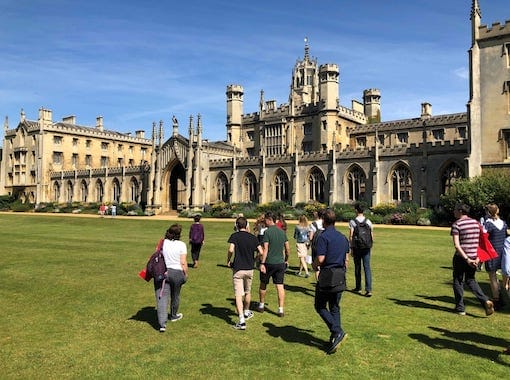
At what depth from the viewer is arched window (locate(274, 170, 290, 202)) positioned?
46.6 meters

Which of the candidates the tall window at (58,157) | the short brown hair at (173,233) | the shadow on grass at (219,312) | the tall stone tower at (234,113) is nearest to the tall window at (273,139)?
the tall stone tower at (234,113)

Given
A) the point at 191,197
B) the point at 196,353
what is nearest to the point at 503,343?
the point at 196,353

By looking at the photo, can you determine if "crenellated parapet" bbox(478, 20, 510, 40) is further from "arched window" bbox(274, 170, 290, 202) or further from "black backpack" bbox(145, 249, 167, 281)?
"black backpack" bbox(145, 249, 167, 281)

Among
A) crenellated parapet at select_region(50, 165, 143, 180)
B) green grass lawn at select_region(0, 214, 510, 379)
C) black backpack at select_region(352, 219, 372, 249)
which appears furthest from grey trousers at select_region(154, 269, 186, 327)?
crenellated parapet at select_region(50, 165, 143, 180)

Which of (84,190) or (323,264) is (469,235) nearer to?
(323,264)

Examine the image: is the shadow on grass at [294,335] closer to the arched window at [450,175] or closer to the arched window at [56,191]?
the arched window at [450,175]

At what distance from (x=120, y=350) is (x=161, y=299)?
1.23 m

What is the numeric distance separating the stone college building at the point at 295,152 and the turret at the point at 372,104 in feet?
0.50

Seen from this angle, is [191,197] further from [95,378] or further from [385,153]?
[95,378]

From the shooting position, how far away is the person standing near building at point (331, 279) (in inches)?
275

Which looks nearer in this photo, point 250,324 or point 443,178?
point 250,324

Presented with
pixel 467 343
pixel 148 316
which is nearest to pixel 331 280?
pixel 467 343

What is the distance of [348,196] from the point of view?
42.2 metres

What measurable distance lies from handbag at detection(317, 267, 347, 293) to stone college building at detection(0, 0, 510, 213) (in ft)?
98.2
